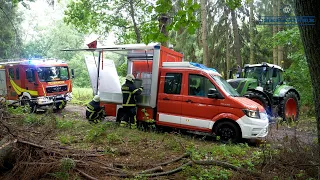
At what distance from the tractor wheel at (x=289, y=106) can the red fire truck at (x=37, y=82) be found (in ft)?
32.2

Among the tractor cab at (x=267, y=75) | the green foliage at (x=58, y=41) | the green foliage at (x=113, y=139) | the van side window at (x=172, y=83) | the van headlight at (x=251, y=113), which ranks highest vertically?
the green foliage at (x=58, y=41)

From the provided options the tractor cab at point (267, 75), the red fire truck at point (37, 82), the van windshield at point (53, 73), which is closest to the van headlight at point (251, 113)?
the tractor cab at point (267, 75)

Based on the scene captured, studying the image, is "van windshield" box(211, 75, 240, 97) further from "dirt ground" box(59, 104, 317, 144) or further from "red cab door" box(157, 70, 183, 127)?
"dirt ground" box(59, 104, 317, 144)

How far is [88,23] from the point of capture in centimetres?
1620

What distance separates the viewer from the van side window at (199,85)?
7480 mm

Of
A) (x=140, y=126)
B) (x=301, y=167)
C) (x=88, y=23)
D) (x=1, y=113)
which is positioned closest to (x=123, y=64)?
(x=140, y=126)

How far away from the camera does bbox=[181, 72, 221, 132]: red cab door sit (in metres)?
7.30

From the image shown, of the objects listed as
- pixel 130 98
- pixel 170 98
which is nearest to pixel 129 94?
pixel 130 98

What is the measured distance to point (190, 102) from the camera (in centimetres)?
757

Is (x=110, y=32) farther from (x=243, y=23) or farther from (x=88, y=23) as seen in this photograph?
(x=243, y=23)

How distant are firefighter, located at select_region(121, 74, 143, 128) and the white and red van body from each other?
0.27 m

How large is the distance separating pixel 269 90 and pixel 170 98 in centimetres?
541

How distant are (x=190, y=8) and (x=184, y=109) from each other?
13.6 ft

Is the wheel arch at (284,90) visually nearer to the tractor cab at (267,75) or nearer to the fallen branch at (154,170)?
the tractor cab at (267,75)
